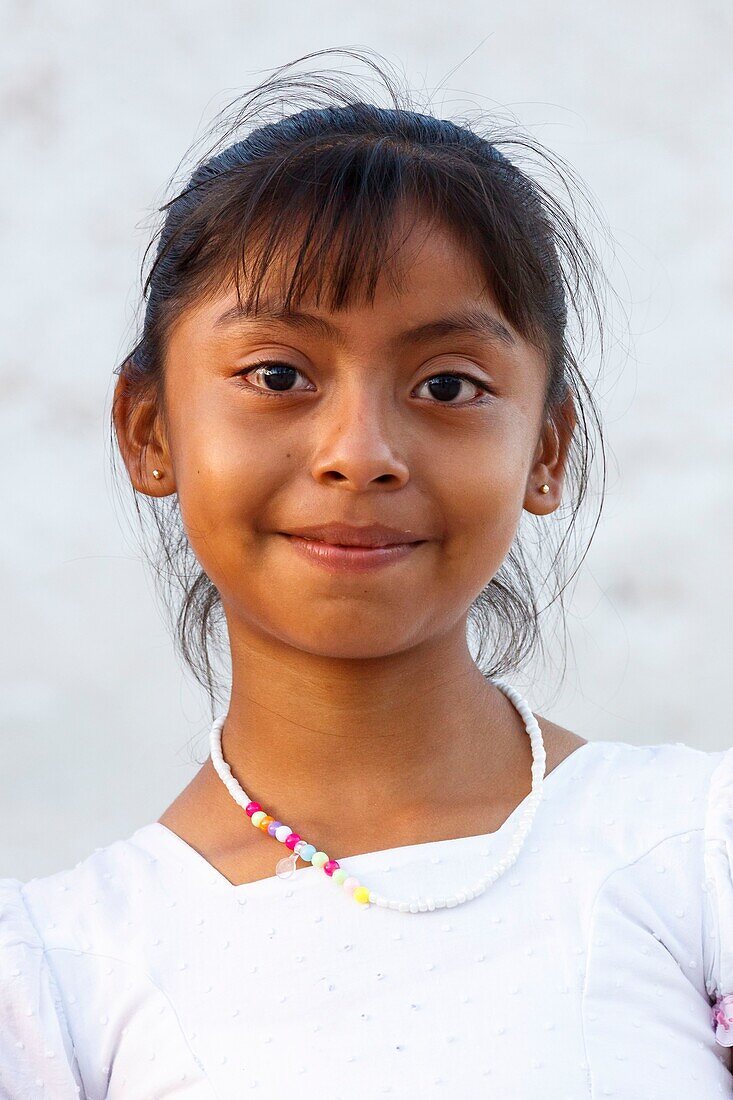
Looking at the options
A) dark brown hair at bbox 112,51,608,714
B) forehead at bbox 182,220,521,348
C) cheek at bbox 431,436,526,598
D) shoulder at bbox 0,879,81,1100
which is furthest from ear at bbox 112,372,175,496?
shoulder at bbox 0,879,81,1100

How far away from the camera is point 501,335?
105cm

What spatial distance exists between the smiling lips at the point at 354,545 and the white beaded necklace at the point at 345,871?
0.20 m

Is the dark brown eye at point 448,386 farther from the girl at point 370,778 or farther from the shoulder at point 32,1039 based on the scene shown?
the shoulder at point 32,1039

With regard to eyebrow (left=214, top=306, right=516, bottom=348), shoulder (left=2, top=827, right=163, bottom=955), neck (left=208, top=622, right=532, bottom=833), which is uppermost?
eyebrow (left=214, top=306, right=516, bottom=348)

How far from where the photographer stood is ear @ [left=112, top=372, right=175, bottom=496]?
1.16 meters

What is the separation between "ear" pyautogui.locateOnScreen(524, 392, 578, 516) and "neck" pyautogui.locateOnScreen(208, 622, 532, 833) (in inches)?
4.5

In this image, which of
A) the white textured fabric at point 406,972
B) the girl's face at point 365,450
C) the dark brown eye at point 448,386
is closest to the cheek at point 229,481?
the girl's face at point 365,450

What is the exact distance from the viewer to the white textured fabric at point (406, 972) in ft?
3.17

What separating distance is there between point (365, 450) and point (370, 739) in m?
0.23

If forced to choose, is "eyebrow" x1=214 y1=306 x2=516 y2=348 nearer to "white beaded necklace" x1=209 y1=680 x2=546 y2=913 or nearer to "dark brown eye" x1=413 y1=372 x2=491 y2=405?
"dark brown eye" x1=413 y1=372 x2=491 y2=405

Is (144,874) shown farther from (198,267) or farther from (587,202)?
(587,202)

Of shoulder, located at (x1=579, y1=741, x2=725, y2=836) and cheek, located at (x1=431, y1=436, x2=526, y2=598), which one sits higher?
cheek, located at (x1=431, y1=436, x2=526, y2=598)

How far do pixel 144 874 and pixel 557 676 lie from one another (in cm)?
81

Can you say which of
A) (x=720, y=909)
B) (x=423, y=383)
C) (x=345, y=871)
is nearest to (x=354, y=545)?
(x=423, y=383)
